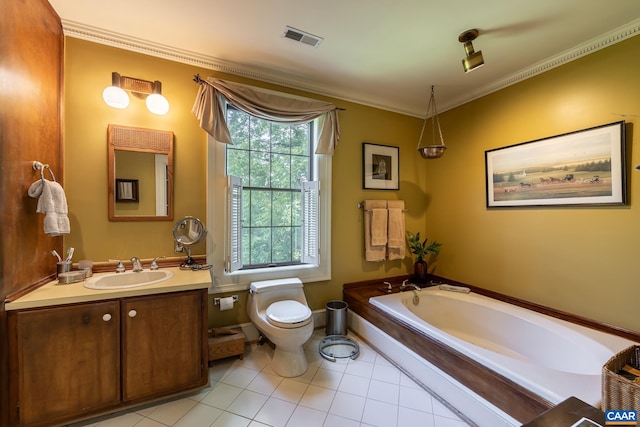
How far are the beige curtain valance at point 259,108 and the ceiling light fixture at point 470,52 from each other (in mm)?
1227

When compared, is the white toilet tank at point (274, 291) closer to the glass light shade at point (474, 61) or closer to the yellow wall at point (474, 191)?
the yellow wall at point (474, 191)

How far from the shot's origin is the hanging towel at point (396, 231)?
305cm

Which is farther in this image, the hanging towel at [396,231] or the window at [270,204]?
the hanging towel at [396,231]

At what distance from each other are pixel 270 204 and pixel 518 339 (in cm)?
250

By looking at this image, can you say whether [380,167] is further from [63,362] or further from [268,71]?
[63,362]

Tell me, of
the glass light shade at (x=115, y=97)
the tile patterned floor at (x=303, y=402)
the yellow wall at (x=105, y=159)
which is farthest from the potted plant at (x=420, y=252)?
the glass light shade at (x=115, y=97)

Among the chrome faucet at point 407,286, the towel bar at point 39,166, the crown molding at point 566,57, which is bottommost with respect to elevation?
the chrome faucet at point 407,286

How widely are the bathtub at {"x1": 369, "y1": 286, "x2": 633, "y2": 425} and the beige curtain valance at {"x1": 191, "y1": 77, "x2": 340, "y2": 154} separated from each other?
1.80 meters

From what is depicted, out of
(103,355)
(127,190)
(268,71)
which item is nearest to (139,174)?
(127,190)

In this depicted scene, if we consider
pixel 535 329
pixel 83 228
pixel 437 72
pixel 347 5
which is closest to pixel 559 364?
pixel 535 329

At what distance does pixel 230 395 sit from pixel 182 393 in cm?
32

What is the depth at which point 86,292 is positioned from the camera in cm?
150

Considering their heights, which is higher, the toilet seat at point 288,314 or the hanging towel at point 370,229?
the hanging towel at point 370,229

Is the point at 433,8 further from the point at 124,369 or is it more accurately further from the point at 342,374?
the point at 124,369
